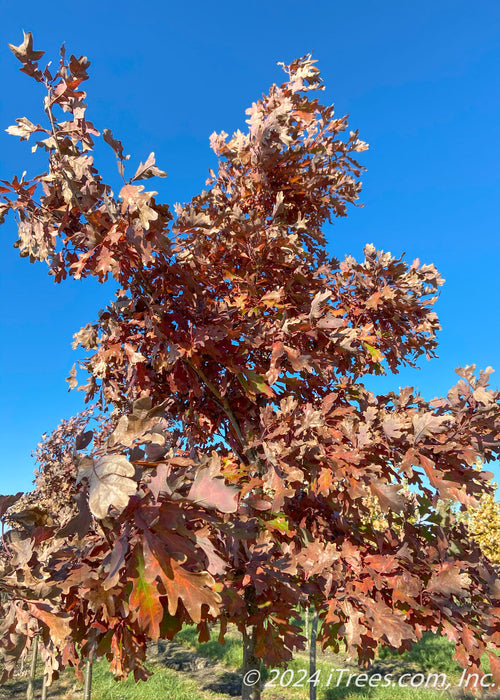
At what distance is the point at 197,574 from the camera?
1.27 meters

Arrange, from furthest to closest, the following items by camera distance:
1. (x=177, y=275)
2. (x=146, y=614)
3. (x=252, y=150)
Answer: (x=252, y=150), (x=177, y=275), (x=146, y=614)

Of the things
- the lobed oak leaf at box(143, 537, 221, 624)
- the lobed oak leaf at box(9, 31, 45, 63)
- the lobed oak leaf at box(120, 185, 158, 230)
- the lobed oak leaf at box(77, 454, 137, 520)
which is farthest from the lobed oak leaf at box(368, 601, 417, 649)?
the lobed oak leaf at box(9, 31, 45, 63)

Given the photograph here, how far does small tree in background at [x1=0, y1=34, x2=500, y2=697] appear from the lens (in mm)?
1299

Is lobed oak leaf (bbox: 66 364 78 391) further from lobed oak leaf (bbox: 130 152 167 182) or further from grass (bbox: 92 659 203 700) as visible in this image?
grass (bbox: 92 659 203 700)

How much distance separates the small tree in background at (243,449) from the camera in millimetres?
1299

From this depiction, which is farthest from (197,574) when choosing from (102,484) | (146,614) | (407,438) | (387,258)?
(387,258)

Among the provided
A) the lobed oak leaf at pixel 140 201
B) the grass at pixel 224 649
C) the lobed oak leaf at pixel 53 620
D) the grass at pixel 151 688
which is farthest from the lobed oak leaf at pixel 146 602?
the grass at pixel 224 649

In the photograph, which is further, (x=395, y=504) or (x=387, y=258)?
(x=387, y=258)

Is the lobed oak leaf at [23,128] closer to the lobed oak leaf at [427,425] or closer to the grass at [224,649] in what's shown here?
the lobed oak leaf at [427,425]

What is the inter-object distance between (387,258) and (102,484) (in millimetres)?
2539

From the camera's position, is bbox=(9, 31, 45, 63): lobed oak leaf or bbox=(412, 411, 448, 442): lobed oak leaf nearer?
bbox=(9, 31, 45, 63): lobed oak leaf

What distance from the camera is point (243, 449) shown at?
2.70 m

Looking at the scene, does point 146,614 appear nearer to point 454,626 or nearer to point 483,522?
point 454,626

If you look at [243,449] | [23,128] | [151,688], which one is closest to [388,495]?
[243,449]
